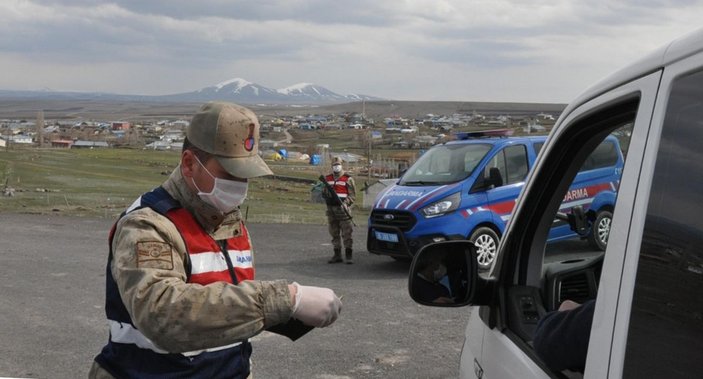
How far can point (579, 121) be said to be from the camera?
217cm

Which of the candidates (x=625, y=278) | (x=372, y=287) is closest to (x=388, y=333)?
(x=372, y=287)

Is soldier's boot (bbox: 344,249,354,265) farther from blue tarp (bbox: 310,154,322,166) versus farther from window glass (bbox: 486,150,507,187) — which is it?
blue tarp (bbox: 310,154,322,166)

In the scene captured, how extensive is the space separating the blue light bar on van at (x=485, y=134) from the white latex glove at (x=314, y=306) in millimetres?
9364

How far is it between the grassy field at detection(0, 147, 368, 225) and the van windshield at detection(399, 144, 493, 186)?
7.28 feet

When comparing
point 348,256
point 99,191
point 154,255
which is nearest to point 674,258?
point 154,255

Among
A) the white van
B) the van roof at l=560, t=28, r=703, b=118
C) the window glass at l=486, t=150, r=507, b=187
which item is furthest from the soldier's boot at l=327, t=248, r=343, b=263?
the van roof at l=560, t=28, r=703, b=118

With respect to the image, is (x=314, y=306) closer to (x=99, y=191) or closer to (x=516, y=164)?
(x=516, y=164)

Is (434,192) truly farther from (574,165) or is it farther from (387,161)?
(387,161)

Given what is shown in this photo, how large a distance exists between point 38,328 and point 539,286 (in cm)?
632

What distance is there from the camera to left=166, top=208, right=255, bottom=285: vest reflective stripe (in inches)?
91.1

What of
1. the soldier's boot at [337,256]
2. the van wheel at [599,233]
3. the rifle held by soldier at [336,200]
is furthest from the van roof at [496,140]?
the van wheel at [599,233]

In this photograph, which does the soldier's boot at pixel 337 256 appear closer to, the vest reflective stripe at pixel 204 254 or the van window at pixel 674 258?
the vest reflective stripe at pixel 204 254

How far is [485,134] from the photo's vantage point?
37.4ft

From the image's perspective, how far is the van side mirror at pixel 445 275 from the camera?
242 centimetres
